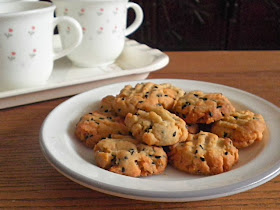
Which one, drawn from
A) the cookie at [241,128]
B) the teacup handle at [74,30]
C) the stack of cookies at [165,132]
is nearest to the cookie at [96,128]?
the stack of cookies at [165,132]

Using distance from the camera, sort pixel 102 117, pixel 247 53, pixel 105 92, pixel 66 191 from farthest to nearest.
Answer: pixel 247 53
pixel 105 92
pixel 102 117
pixel 66 191

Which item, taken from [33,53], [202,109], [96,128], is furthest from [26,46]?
[202,109]

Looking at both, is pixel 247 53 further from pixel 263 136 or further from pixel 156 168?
pixel 156 168

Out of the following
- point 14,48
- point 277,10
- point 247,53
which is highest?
point 14,48

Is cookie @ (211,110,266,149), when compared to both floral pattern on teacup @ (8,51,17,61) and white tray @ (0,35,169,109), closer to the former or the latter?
white tray @ (0,35,169,109)

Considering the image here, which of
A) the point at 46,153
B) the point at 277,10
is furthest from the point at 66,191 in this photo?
the point at 277,10

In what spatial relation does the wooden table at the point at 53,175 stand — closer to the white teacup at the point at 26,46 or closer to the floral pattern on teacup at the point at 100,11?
the white teacup at the point at 26,46

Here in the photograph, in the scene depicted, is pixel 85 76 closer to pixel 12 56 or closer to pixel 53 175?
pixel 12 56
